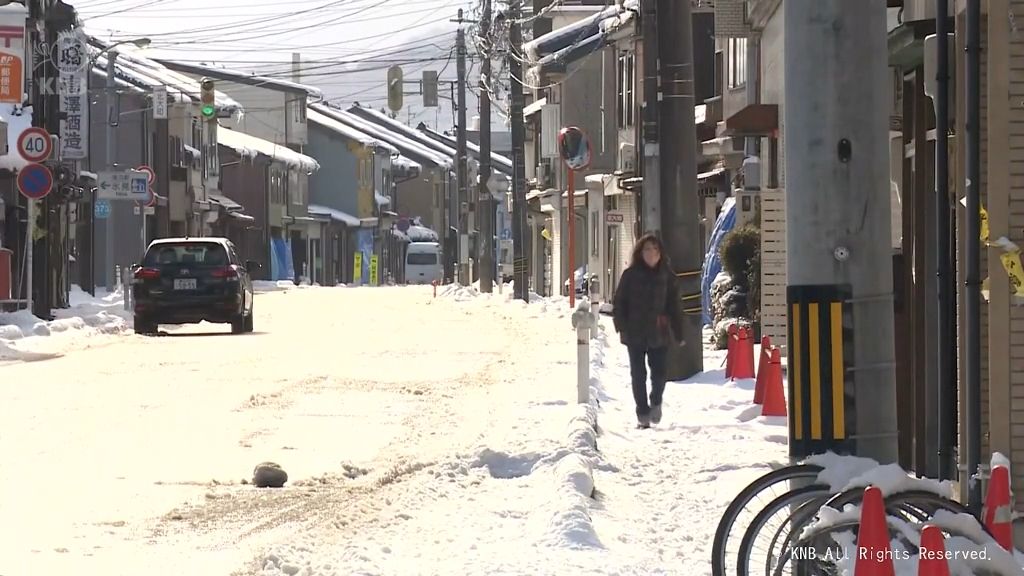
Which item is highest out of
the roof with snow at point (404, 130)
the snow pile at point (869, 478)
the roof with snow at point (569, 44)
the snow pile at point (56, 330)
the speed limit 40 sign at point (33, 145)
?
the roof with snow at point (404, 130)

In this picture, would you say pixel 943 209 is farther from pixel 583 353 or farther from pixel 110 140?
pixel 110 140

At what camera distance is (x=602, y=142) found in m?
57.6

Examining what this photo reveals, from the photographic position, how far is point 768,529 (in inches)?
267

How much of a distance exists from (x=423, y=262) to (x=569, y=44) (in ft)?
134

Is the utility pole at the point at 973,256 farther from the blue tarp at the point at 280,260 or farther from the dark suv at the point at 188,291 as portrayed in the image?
the blue tarp at the point at 280,260

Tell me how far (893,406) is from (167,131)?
6295 cm

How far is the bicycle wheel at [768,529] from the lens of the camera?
263 inches

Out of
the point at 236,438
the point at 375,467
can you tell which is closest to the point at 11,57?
the point at 236,438

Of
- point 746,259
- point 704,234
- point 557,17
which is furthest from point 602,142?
point 746,259

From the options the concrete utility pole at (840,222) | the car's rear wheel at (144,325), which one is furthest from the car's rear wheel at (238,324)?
the concrete utility pole at (840,222)

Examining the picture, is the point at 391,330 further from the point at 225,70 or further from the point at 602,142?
the point at 225,70

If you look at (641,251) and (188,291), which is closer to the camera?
(641,251)

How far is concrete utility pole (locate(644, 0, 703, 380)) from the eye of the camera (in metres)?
20.3

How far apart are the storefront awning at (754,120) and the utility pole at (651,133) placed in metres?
1.86
